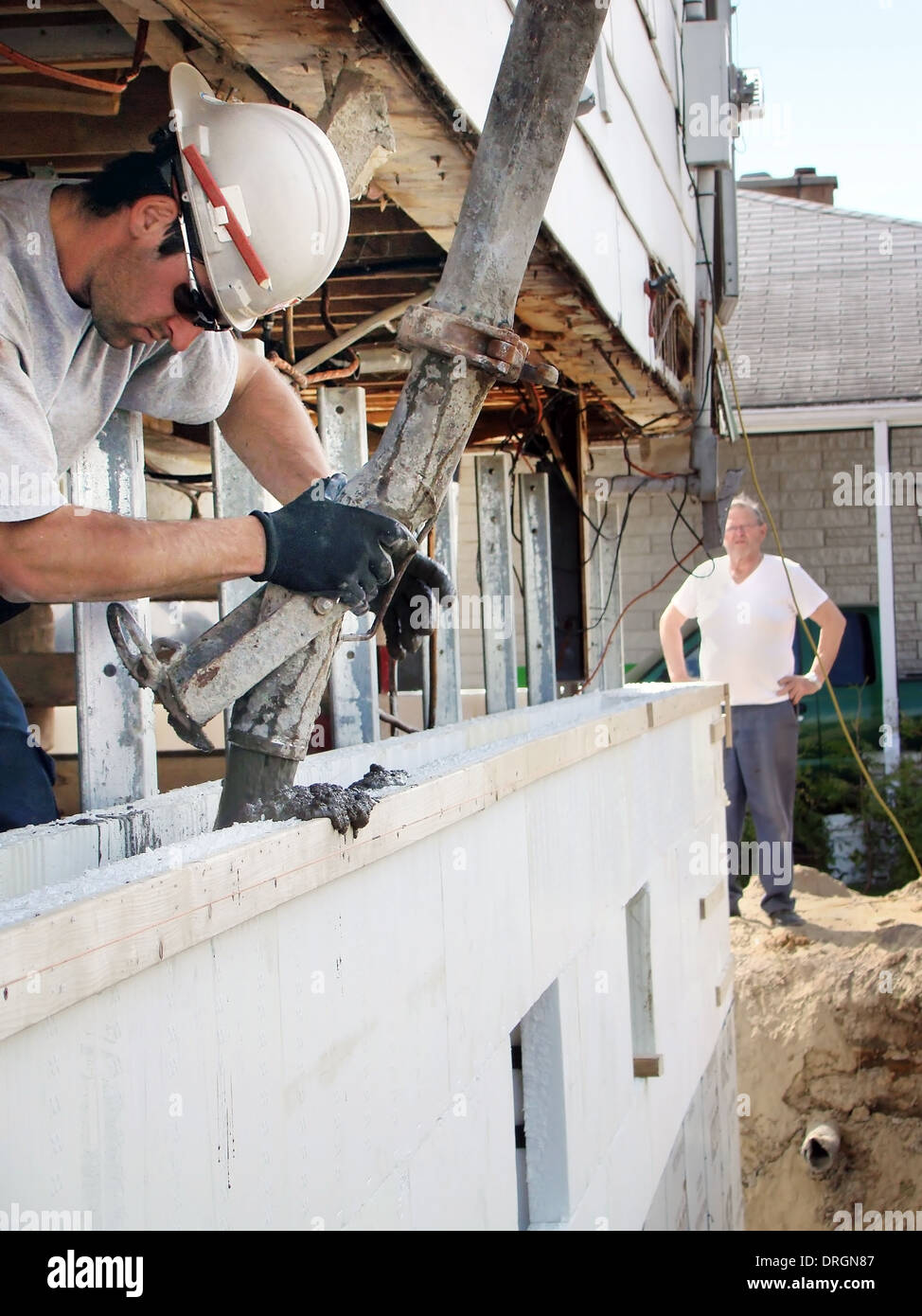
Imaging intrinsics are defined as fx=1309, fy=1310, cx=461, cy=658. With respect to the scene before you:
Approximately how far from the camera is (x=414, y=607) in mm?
2732


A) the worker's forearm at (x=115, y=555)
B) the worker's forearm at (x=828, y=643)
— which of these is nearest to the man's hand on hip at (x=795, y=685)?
the worker's forearm at (x=828, y=643)

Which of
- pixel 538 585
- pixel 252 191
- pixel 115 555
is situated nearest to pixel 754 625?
pixel 538 585

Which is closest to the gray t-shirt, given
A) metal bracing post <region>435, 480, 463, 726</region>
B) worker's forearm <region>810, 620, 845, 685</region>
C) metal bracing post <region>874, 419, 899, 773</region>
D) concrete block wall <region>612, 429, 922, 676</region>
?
metal bracing post <region>435, 480, 463, 726</region>

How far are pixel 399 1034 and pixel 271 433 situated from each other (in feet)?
4.31

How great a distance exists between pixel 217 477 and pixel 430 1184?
190 cm

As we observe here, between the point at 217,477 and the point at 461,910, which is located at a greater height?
the point at 217,477

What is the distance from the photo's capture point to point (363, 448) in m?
4.55

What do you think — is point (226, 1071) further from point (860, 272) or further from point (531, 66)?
point (860, 272)

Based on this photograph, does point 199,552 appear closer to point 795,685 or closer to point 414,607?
point 414,607

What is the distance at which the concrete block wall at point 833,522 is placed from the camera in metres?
13.2

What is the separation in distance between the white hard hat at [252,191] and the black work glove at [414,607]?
0.61 m

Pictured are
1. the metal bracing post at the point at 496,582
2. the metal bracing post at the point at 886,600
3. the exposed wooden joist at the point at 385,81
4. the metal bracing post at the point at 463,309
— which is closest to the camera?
the metal bracing post at the point at 463,309

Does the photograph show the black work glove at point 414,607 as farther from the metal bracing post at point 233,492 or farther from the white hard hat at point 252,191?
the metal bracing post at point 233,492
